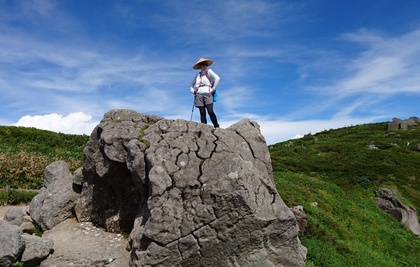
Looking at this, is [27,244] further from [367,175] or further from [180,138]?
[367,175]

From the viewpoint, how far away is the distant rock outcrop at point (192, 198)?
13.9 metres

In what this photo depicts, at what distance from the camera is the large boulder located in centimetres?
1391

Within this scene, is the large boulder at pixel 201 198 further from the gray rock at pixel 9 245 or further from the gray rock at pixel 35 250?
the gray rock at pixel 9 245

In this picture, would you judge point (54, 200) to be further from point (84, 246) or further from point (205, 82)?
point (205, 82)

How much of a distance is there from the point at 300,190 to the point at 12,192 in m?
21.6

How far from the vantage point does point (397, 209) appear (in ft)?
126

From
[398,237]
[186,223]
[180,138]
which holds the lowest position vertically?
[398,237]

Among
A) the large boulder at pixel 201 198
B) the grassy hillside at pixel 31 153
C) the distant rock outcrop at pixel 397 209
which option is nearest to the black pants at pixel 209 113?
the large boulder at pixel 201 198

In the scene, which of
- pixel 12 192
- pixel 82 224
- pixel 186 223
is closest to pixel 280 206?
pixel 186 223

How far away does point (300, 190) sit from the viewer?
1245 inches

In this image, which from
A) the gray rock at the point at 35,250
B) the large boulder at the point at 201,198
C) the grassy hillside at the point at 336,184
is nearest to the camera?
the large boulder at the point at 201,198

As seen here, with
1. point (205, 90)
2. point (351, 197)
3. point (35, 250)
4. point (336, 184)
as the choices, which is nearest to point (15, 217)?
point (35, 250)

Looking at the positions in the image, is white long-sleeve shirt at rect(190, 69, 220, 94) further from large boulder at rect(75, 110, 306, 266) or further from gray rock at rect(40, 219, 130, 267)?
gray rock at rect(40, 219, 130, 267)

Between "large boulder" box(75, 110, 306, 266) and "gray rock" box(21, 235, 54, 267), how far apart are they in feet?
10.5
